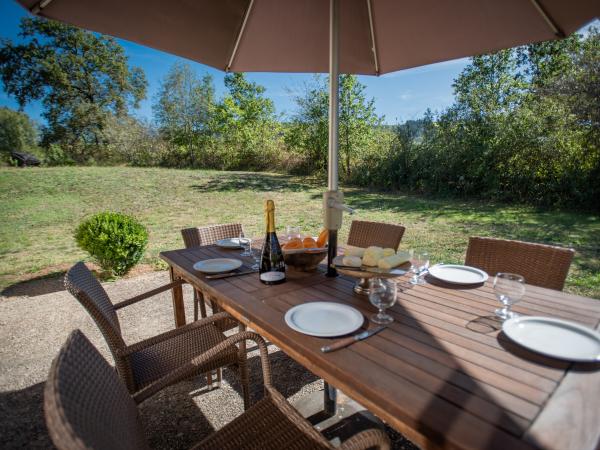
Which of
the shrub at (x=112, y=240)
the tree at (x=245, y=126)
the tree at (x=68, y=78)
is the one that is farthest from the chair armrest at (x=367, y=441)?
the tree at (x=68, y=78)

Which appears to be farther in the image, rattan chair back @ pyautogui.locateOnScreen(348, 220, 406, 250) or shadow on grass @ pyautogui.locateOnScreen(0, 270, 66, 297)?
shadow on grass @ pyautogui.locateOnScreen(0, 270, 66, 297)

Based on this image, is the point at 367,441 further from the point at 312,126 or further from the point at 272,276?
the point at 312,126

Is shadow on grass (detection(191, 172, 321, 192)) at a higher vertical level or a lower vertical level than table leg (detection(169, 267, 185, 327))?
higher

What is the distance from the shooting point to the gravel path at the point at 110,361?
1.72 m

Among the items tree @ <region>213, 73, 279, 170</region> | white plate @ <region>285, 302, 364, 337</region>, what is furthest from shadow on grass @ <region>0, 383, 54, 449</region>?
tree @ <region>213, 73, 279, 170</region>

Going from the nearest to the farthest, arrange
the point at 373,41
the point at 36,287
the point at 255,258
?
the point at 255,258, the point at 373,41, the point at 36,287

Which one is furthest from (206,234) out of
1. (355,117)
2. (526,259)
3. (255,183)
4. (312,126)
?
(312,126)

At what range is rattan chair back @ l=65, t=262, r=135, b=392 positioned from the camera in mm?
1265

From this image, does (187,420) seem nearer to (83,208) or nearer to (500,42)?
(500,42)

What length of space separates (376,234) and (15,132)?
51.8 feet

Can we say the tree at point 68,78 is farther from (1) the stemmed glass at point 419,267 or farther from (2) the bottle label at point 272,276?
(1) the stemmed glass at point 419,267

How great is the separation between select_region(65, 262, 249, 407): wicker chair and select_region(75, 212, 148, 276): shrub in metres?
2.20

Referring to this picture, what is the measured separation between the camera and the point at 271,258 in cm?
160

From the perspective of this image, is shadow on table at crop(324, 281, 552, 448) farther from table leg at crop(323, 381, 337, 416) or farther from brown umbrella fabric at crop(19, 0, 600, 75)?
brown umbrella fabric at crop(19, 0, 600, 75)
